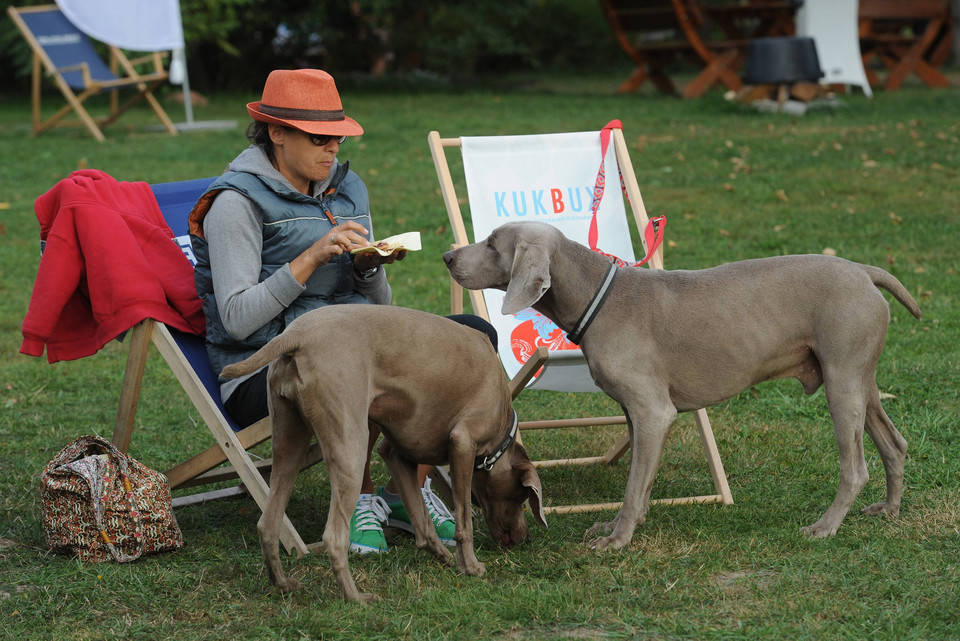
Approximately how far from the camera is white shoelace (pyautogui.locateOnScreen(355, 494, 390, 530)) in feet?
11.6

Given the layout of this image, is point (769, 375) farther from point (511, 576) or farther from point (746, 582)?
point (511, 576)

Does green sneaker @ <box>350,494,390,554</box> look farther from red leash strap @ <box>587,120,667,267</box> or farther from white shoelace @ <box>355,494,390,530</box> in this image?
red leash strap @ <box>587,120,667,267</box>

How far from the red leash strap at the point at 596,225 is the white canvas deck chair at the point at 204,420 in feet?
4.96

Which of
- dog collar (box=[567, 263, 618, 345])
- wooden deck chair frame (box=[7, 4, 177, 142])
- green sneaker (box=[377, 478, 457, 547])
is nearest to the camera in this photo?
dog collar (box=[567, 263, 618, 345])

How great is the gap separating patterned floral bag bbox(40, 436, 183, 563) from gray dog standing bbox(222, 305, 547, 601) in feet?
1.84

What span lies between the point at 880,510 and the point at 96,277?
111 inches

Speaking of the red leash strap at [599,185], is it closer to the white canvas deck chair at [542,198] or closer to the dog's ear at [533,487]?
the white canvas deck chair at [542,198]

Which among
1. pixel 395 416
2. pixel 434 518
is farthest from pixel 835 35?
pixel 395 416

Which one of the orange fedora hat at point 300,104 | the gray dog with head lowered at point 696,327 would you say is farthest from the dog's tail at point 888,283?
the orange fedora hat at point 300,104

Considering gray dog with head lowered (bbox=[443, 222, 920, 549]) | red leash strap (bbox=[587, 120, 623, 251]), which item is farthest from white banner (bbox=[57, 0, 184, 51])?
gray dog with head lowered (bbox=[443, 222, 920, 549])

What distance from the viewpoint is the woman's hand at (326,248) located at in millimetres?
3357

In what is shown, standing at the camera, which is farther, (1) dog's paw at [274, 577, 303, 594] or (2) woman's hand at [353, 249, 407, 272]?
(2) woman's hand at [353, 249, 407, 272]

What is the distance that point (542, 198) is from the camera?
14.8 feet

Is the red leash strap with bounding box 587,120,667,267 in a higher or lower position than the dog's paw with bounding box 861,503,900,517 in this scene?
higher
